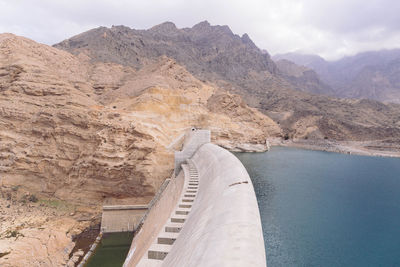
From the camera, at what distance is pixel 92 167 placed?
24594 millimetres

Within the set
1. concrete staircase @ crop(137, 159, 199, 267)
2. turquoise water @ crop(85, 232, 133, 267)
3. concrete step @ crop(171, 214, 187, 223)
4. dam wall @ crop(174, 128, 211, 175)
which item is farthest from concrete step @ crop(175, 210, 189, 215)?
turquoise water @ crop(85, 232, 133, 267)

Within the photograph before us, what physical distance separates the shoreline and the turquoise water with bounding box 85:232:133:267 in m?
67.4

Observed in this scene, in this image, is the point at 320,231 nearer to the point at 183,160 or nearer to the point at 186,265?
the point at 183,160

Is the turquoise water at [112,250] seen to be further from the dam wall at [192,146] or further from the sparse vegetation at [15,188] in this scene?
the sparse vegetation at [15,188]

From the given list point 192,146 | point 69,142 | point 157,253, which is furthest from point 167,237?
point 69,142

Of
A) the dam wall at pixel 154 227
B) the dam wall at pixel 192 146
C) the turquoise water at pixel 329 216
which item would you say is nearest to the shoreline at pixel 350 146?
the turquoise water at pixel 329 216

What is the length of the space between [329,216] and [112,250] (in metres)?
22.2

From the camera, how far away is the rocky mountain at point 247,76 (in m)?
78.7

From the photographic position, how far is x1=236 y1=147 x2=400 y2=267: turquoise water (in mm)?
16469

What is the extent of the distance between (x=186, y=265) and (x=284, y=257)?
15.3m

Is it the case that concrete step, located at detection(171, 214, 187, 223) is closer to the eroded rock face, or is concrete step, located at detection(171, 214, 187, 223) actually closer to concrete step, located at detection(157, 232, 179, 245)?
concrete step, located at detection(157, 232, 179, 245)

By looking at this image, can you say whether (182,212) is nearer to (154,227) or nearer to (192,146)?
(154,227)

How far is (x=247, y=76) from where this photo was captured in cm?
13800

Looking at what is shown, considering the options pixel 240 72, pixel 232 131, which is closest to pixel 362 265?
pixel 232 131
